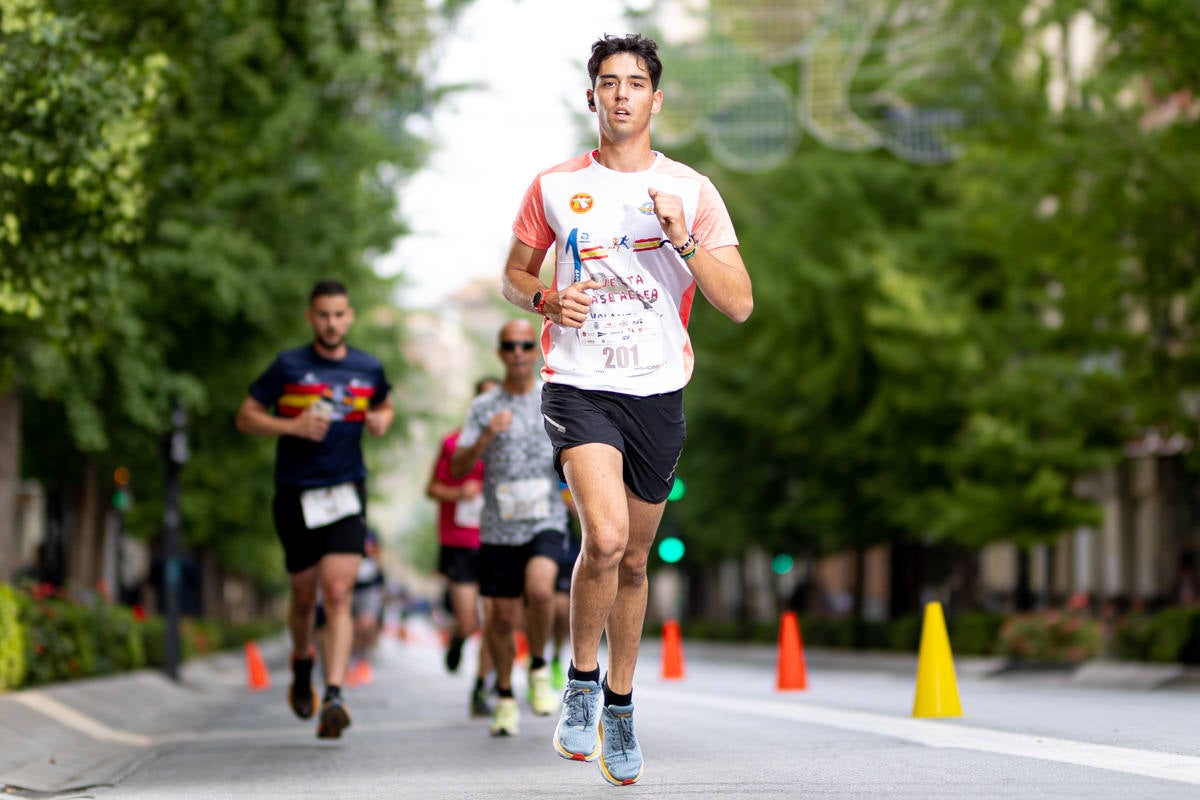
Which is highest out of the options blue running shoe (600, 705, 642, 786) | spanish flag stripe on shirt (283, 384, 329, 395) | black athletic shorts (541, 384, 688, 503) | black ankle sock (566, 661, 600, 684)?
spanish flag stripe on shirt (283, 384, 329, 395)

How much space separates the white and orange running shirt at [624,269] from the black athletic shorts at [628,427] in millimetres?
43

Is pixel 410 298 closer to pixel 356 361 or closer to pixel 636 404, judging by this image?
pixel 356 361

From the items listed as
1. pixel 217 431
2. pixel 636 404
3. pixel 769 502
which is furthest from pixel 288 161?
pixel 769 502

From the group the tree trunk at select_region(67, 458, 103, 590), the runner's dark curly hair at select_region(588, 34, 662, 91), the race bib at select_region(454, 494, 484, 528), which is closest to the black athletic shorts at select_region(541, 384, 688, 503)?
the runner's dark curly hair at select_region(588, 34, 662, 91)

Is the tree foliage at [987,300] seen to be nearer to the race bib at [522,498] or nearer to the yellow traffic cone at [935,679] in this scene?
the yellow traffic cone at [935,679]

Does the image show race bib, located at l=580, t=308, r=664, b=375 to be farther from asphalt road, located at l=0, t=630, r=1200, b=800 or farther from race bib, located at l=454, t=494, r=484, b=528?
race bib, located at l=454, t=494, r=484, b=528

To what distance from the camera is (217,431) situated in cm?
2397

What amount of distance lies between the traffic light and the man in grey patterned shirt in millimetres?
15041

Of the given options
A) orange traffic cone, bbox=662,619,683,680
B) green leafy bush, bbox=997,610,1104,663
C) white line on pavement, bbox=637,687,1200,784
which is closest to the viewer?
white line on pavement, bbox=637,687,1200,784

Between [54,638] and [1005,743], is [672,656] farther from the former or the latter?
[1005,743]

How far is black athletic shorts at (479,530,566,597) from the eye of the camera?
11164mm

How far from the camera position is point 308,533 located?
415 inches

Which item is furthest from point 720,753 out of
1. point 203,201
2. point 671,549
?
point 671,549

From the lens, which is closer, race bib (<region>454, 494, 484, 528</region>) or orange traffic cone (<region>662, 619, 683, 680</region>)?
race bib (<region>454, 494, 484, 528</region>)
